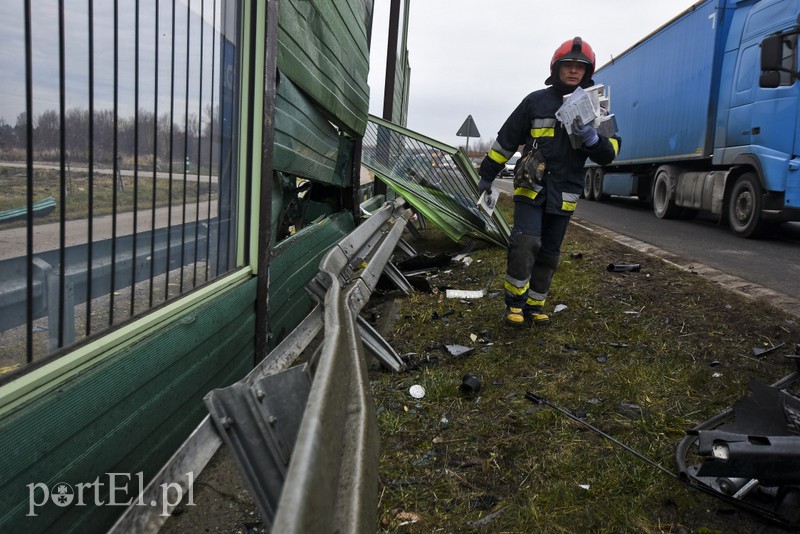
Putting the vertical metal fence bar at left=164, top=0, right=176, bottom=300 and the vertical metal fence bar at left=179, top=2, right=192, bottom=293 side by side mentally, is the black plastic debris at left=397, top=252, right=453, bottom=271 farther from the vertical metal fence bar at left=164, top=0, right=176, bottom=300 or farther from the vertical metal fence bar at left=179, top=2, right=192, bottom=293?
the vertical metal fence bar at left=164, top=0, right=176, bottom=300

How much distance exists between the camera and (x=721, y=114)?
9555 millimetres

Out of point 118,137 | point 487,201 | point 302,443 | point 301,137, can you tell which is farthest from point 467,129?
point 302,443

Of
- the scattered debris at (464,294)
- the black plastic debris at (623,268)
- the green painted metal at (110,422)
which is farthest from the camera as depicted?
the black plastic debris at (623,268)

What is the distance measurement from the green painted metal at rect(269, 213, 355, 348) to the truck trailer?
6.09 metres

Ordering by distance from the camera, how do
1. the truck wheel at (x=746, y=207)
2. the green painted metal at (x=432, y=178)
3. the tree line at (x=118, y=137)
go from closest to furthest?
the tree line at (x=118, y=137), the green painted metal at (x=432, y=178), the truck wheel at (x=746, y=207)

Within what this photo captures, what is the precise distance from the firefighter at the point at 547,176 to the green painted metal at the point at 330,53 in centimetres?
143

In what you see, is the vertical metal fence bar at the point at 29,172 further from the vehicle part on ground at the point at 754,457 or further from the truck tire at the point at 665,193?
the truck tire at the point at 665,193

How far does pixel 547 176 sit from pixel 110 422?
128 inches

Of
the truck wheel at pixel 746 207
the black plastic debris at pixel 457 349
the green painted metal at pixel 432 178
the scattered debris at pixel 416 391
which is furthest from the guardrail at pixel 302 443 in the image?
the truck wheel at pixel 746 207

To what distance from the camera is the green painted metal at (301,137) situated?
10.3 feet

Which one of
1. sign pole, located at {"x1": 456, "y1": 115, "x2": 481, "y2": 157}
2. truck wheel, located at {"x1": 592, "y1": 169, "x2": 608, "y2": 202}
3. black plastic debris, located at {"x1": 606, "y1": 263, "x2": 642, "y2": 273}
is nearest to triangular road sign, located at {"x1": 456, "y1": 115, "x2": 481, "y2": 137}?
sign pole, located at {"x1": 456, "y1": 115, "x2": 481, "y2": 157}

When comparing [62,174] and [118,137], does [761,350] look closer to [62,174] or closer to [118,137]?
[118,137]

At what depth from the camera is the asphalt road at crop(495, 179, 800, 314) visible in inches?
216

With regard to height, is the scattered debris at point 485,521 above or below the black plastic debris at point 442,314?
below
